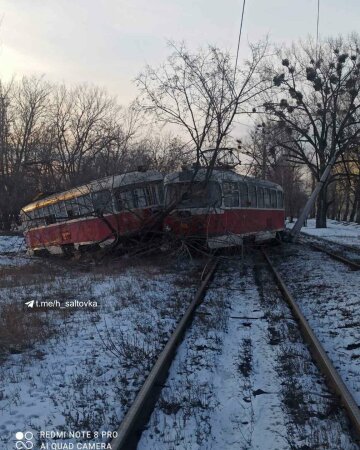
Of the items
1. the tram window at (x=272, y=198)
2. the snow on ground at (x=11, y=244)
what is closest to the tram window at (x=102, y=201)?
the tram window at (x=272, y=198)

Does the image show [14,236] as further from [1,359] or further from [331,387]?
[331,387]

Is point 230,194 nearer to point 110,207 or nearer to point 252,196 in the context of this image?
point 252,196

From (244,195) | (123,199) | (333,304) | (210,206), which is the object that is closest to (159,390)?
(333,304)

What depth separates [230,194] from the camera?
17188 mm

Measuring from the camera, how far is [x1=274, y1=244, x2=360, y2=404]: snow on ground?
5.95 meters

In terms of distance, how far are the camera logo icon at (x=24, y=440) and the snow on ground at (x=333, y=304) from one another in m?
2.99

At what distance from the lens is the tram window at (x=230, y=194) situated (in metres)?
16.9

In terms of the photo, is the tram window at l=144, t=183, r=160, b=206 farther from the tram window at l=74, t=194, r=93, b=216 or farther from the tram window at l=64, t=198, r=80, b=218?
the tram window at l=64, t=198, r=80, b=218

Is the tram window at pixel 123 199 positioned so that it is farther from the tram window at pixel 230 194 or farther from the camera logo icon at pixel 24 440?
the camera logo icon at pixel 24 440

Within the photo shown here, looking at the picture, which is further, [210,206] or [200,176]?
[200,176]

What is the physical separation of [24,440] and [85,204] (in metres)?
14.8

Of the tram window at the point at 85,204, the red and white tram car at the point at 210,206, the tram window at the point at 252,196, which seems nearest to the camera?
the red and white tram car at the point at 210,206

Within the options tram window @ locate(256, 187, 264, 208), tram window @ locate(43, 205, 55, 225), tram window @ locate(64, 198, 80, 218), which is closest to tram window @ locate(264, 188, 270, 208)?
tram window @ locate(256, 187, 264, 208)

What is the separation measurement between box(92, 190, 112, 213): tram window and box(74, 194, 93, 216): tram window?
296 millimetres
